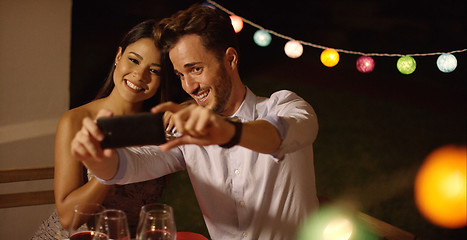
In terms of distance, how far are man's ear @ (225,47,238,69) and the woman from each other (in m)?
0.35

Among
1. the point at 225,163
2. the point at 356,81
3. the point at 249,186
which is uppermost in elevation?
the point at 356,81

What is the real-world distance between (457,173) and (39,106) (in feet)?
14.1

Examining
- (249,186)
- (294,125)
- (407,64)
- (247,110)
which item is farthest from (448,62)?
(294,125)

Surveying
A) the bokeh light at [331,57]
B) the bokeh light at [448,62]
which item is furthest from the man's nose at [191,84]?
the bokeh light at [448,62]

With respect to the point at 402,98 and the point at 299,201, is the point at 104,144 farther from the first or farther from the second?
the point at 402,98

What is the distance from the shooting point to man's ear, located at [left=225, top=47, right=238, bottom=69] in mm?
1861

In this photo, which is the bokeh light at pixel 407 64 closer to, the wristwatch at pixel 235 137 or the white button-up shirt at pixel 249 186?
the white button-up shirt at pixel 249 186

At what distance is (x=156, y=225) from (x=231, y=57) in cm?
97

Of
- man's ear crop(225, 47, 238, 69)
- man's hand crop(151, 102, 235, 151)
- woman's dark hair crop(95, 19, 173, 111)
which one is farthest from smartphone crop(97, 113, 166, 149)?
woman's dark hair crop(95, 19, 173, 111)

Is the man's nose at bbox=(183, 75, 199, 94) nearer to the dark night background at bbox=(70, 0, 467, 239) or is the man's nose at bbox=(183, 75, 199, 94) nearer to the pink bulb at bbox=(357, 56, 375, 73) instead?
the pink bulb at bbox=(357, 56, 375, 73)

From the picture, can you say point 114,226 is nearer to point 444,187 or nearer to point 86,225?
point 86,225

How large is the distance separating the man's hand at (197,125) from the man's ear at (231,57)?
78 cm

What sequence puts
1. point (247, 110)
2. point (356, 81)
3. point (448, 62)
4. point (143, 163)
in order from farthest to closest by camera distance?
1. point (356, 81)
2. point (448, 62)
3. point (247, 110)
4. point (143, 163)

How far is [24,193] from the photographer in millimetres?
2098
